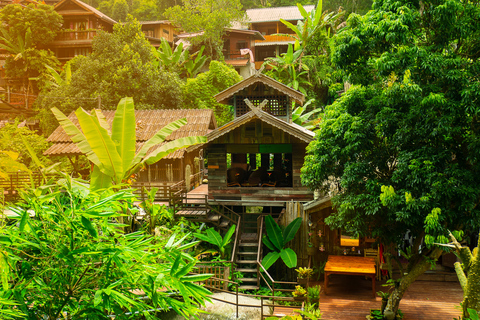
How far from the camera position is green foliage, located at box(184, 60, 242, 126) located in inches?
1241

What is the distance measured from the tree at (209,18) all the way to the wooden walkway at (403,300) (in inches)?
1081

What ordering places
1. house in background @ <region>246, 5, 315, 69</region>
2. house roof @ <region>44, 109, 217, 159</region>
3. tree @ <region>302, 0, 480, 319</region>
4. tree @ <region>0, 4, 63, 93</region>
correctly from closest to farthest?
1. tree @ <region>302, 0, 480, 319</region>
2. house roof @ <region>44, 109, 217, 159</region>
3. tree @ <region>0, 4, 63, 93</region>
4. house in background @ <region>246, 5, 315, 69</region>

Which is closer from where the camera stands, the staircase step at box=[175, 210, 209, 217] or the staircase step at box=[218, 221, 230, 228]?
the staircase step at box=[175, 210, 209, 217]

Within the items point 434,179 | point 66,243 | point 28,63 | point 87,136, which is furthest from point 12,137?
point 434,179

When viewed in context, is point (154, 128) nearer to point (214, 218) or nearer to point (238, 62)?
point (214, 218)

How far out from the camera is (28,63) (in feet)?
114

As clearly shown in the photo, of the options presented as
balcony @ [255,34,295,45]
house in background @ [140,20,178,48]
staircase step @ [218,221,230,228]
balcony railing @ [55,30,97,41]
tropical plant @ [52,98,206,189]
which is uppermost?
house in background @ [140,20,178,48]

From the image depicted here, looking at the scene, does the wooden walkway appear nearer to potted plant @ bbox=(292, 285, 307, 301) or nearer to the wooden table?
the wooden table

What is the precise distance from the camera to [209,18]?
35844mm

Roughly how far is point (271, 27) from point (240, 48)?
6099 mm

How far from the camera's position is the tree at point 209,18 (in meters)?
36.0

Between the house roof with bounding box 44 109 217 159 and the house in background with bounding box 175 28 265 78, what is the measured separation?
1702 cm

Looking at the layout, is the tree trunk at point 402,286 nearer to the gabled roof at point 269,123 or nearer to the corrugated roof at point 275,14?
the gabled roof at point 269,123

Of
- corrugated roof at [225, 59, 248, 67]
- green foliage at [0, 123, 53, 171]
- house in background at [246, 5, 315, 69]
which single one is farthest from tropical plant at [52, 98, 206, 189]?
house in background at [246, 5, 315, 69]
